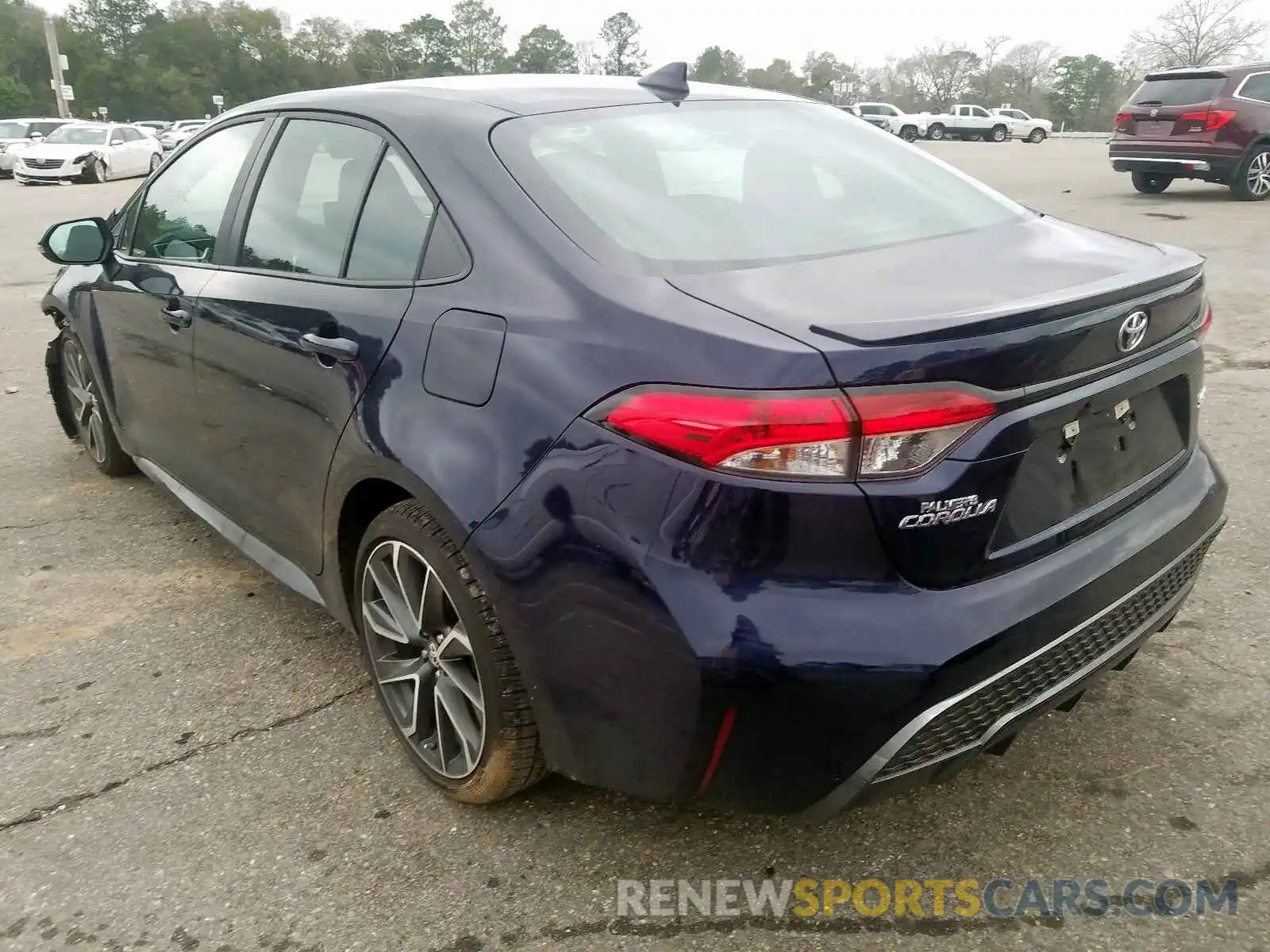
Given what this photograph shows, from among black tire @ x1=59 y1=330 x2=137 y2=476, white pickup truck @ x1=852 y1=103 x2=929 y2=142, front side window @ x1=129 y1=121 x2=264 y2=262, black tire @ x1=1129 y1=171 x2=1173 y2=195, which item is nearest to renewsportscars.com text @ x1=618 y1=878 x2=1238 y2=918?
front side window @ x1=129 y1=121 x2=264 y2=262

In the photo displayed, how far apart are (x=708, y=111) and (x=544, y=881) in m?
2.00

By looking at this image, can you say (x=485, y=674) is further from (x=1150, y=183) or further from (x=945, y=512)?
(x=1150, y=183)

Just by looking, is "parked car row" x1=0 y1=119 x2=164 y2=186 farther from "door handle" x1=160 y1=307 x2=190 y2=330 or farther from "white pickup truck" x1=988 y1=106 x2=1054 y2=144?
"white pickup truck" x1=988 y1=106 x2=1054 y2=144

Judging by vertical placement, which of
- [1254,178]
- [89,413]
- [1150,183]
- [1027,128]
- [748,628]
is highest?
[748,628]

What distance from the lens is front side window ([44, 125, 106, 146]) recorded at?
2567cm

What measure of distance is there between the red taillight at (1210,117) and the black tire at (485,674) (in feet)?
48.2

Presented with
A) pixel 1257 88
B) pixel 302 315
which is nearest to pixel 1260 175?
pixel 1257 88

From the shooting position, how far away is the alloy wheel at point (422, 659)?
2.37 m

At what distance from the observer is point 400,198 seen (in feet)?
8.25

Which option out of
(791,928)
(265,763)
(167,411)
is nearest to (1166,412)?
(791,928)

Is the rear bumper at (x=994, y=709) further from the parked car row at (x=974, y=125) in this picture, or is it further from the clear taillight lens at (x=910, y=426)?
the parked car row at (x=974, y=125)

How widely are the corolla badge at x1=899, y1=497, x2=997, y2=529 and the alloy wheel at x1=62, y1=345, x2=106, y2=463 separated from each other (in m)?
3.73

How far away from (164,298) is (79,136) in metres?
→ 27.0

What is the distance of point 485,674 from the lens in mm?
2207
